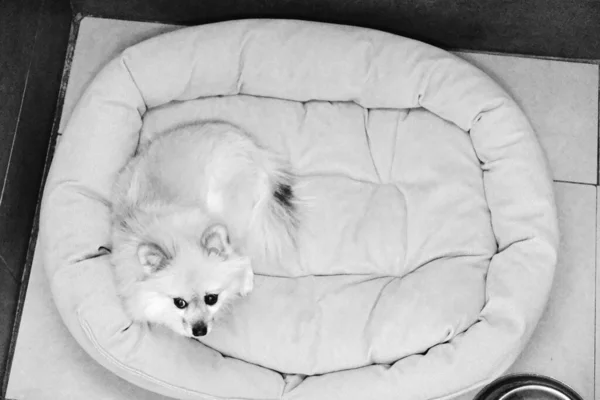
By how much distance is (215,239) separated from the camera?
208 centimetres

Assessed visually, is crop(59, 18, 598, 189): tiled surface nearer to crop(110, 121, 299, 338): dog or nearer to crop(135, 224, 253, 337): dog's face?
crop(110, 121, 299, 338): dog

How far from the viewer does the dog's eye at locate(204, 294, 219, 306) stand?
84.4 inches

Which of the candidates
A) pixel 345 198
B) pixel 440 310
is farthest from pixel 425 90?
pixel 440 310

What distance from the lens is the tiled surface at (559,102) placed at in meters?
2.74

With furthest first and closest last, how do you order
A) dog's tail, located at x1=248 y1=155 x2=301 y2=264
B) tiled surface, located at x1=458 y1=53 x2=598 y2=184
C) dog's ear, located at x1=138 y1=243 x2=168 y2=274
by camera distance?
tiled surface, located at x1=458 y1=53 x2=598 y2=184
dog's tail, located at x1=248 y1=155 x2=301 y2=264
dog's ear, located at x1=138 y1=243 x2=168 y2=274

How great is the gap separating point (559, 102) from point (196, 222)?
167cm

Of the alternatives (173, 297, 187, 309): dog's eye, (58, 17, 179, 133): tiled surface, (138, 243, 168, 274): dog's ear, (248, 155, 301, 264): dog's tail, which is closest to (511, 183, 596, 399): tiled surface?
(248, 155, 301, 264): dog's tail

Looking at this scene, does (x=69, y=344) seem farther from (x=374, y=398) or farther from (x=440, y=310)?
(x=440, y=310)

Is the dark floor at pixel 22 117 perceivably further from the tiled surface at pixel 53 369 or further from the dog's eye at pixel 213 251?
the dog's eye at pixel 213 251

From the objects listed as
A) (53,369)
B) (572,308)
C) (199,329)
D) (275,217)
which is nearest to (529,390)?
(572,308)

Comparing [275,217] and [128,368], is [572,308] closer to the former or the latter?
[275,217]

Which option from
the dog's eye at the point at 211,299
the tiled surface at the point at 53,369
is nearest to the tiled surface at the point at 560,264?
the tiled surface at the point at 53,369

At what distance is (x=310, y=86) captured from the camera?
263 centimetres

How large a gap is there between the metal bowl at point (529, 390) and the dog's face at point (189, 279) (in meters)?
1.05
